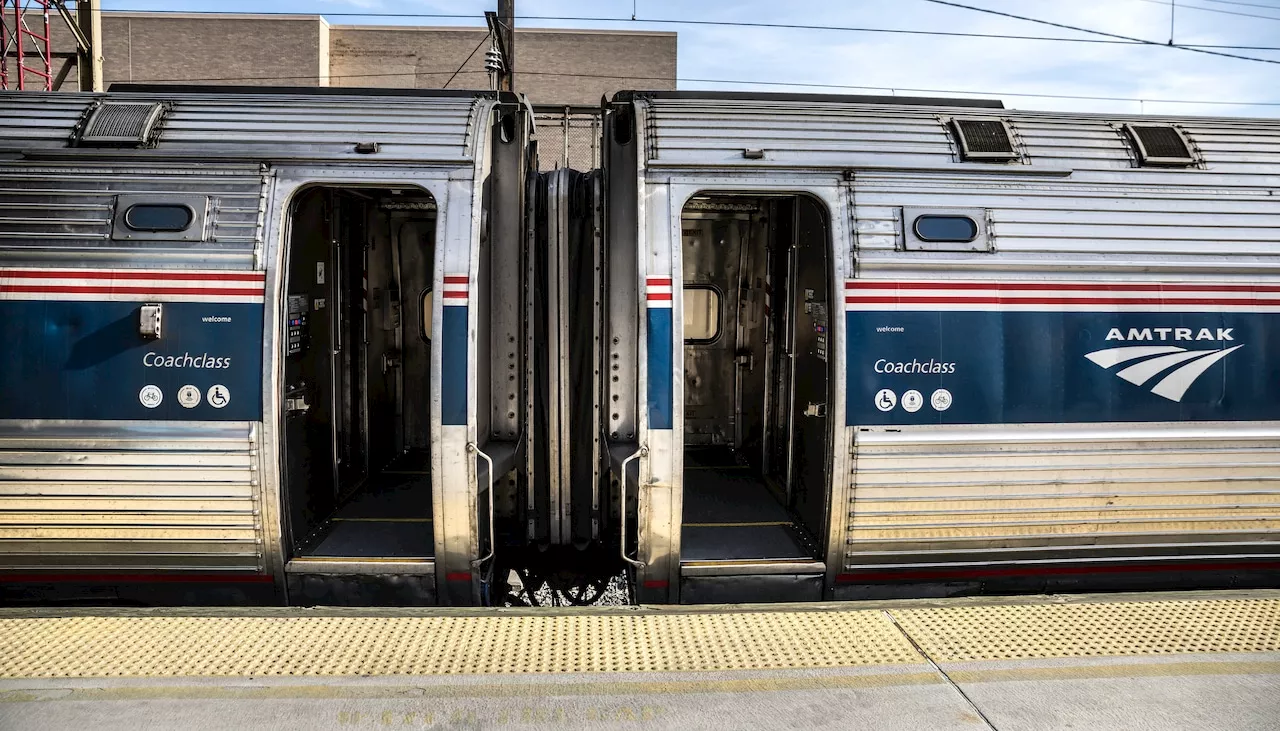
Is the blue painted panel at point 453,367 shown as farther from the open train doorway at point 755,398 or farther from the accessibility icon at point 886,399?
the accessibility icon at point 886,399

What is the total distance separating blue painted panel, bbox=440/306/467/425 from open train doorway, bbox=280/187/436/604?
0.89 m

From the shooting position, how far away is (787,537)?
18.2 feet

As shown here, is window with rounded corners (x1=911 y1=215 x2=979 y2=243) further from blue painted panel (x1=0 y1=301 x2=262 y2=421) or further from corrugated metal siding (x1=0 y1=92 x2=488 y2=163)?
blue painted panel (x1=0 y1=301 x2=262 y2=421)

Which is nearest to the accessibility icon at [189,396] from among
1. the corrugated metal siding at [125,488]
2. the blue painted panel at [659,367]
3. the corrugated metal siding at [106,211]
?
the corrugated metal siding at [125,488]

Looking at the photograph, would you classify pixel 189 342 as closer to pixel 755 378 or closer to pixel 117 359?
pixel 117 359

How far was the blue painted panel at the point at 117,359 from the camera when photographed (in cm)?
455

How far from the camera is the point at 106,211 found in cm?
462

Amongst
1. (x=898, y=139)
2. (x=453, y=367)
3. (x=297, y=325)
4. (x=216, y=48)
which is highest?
(x=216, y=48)

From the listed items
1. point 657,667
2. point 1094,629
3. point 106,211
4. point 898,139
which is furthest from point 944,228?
point 106,211

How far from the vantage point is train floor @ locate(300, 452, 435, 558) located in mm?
5113

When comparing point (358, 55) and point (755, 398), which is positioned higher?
point (358, 55)

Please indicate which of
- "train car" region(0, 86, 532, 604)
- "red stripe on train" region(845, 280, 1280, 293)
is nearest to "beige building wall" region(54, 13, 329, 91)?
"train car" region(0, 86, 532, 604)

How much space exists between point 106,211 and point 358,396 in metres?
2.43

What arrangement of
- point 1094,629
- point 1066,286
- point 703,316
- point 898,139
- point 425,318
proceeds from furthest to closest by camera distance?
point 703,316
point 425,318
point 898,139
point 1066,286
point 1094,629
